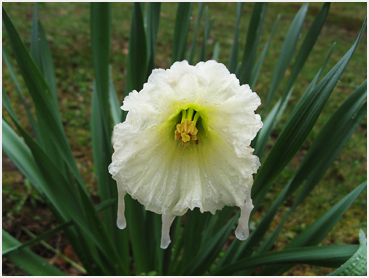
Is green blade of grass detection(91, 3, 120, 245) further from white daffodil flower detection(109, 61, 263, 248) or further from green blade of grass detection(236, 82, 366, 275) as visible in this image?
green blade of grass detection(236, 82, 366, 275)

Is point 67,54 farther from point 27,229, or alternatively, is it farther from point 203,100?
point 203,100

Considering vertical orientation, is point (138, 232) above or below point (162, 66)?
above

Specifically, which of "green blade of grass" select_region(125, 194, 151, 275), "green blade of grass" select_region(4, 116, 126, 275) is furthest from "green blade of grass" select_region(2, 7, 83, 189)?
"green blade of grass" select_region(125, 194, 151, 275)

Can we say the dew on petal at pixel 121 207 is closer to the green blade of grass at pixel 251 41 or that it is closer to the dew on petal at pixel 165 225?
the dew on petal at pixel 165 225

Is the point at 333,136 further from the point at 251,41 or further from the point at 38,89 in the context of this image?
the point at 38,89

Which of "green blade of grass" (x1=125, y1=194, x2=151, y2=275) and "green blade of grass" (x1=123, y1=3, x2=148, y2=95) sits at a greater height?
"green blade of grass" (x1=123, y1=3, x2=148, y2=95)

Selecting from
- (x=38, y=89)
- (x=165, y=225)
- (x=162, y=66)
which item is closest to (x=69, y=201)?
(x=38, y=89)
